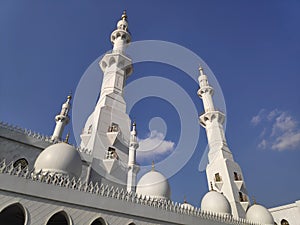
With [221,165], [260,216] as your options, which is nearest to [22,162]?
[260,216]

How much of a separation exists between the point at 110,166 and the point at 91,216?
7.29 meters

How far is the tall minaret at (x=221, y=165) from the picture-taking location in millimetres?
22781

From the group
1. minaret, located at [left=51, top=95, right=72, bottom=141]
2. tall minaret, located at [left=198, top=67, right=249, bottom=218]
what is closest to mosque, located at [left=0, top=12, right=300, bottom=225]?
tall minaret, located at [left=198, top=67, right=249, bottom=218]

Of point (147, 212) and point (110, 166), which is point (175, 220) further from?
point (110, 166)

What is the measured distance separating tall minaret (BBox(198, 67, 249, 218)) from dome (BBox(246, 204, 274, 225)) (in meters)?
2.32

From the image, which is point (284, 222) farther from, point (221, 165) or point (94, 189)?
point (94, 189)

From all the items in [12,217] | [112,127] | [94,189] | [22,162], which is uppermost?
[112,127]

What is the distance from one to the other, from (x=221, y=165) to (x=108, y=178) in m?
13.5

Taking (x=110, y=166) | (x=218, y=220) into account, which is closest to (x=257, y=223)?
(x=218, y=220)

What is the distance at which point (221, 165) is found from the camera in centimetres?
2484

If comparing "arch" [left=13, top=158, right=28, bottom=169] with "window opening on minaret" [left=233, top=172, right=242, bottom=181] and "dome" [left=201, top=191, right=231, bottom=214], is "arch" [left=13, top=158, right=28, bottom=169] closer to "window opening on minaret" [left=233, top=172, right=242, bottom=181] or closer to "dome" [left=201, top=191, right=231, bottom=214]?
"dome" [left=201, top=191, right=231, bottom=214]

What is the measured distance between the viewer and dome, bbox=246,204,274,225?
18.8m

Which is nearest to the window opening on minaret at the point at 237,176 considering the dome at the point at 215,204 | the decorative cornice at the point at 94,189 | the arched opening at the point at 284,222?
the arched opening at the point at 284,222

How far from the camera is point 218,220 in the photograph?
1537 cm
